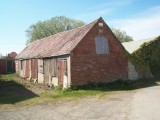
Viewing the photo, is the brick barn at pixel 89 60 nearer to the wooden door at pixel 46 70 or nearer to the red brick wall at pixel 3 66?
the wooden door at pixel 46 70

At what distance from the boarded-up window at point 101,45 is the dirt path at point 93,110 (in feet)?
24.1

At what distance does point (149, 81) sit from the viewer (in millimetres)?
25141

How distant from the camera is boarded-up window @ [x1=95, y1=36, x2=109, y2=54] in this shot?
908 inches

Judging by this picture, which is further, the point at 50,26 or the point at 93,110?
the point at 50,26

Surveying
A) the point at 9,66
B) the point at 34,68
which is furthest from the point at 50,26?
the point at 34,68

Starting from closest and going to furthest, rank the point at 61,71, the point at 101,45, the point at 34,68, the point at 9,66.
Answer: the point at 61,71
the point at 101,45
the point at 34,68
the point at 9,66

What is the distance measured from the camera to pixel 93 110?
1341cm

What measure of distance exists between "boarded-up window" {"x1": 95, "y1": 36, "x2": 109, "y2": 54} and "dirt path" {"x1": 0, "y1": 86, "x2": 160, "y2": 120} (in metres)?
7.34

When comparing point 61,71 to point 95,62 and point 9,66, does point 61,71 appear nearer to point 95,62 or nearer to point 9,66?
point 95,62

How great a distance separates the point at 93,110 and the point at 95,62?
9.64 m

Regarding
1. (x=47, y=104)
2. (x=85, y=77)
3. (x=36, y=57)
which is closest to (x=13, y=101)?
(x=47, y=104)

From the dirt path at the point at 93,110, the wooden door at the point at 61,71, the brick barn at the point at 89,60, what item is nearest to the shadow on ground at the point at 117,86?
the brick barn at the point at 89,60

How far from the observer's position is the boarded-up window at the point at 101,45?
2306 centimetres

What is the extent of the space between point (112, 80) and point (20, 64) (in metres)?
18.3
